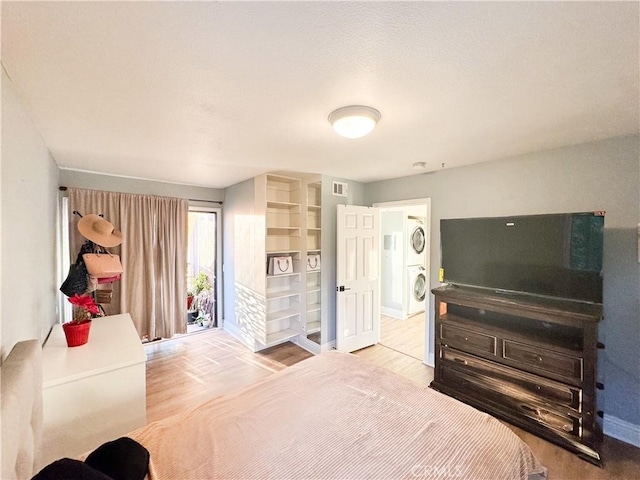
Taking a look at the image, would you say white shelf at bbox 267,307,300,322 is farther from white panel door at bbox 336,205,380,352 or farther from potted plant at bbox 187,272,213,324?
potted plant at bbox 187,272,213,324

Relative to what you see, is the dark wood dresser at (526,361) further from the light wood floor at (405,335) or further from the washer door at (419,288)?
the washer door at (419,288)

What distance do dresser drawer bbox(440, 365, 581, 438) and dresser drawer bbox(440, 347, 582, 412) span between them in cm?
4

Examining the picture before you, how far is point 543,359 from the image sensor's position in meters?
2.06

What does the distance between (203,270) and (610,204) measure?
5.42 metres

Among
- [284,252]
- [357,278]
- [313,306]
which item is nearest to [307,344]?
[313,306]

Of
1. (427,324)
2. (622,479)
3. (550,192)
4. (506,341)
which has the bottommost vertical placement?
(622,479)

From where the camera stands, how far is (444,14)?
917mm

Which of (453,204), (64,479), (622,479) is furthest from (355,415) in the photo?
(453,204)

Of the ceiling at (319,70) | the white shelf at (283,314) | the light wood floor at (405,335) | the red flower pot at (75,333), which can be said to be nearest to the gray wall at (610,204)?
the ceiling at (319,70)

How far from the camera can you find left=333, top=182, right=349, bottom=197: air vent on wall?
12.1 ft

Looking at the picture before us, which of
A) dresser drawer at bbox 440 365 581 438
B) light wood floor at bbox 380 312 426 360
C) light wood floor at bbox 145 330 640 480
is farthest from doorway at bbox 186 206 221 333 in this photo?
dresser drawer at bbox 440 365 581 438

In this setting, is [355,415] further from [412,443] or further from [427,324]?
[427,324]

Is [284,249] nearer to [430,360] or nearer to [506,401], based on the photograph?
[430,360]

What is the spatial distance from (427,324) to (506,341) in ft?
3.67
